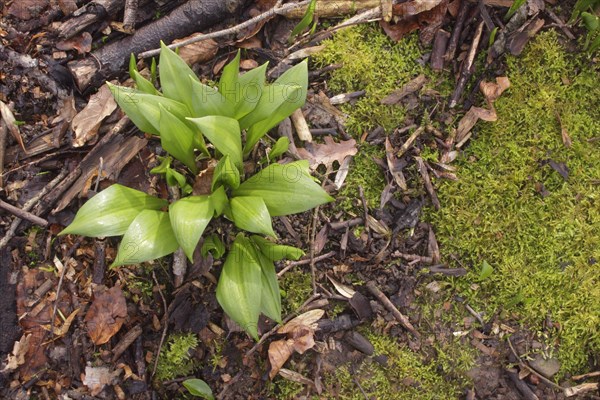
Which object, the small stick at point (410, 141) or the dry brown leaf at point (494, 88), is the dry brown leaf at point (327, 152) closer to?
the small stick at point (410, 141)

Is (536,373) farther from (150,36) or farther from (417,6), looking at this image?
(150,36)

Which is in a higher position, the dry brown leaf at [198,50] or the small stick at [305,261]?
the dry brown leaf at [198,50]

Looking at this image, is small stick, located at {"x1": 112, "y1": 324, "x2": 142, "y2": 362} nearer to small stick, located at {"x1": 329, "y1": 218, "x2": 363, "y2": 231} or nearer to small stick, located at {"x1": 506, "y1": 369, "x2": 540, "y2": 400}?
small stick, located at {"x1": 329, "y1": 218, "x2": 363, "y2": 231}

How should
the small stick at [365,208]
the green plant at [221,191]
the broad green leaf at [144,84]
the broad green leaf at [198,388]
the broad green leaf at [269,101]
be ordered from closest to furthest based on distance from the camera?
the green plant at [221,191] < the broad green leaf at [269,101] < the broad green leaf at [144,84] < the broad green leaf at [198,388] < the small stick at [365,208]

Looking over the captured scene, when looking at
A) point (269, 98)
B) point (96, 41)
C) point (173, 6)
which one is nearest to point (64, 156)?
point (96, 41)

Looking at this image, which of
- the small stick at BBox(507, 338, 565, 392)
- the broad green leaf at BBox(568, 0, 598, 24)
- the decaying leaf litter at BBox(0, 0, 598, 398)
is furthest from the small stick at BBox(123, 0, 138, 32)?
the small stick at BBox(507, 338, 565, 392)

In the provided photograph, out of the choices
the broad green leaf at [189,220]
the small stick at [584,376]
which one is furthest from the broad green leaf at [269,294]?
the small stick at [584,376]
